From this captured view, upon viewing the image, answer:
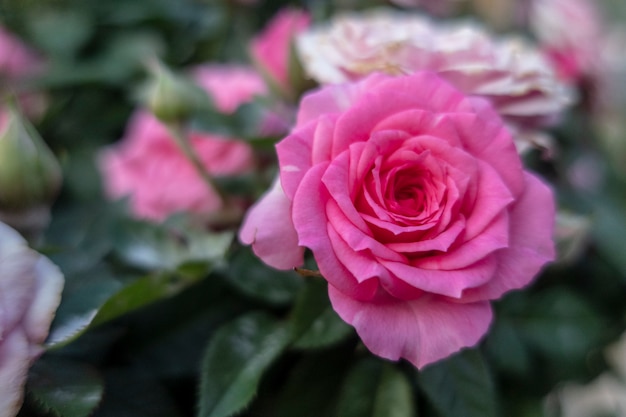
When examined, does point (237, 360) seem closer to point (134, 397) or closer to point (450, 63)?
point (134, 397)

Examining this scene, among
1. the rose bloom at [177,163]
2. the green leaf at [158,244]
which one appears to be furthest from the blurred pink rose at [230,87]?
the green leaf at [158,244]

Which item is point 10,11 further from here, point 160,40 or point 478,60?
point 478,60

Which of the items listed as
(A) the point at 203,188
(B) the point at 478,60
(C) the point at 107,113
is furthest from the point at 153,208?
(B) the point at 478,60

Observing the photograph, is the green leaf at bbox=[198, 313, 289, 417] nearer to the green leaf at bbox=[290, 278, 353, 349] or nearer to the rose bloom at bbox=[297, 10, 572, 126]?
the green leaf at bbox=[290, 278, 353, 349]

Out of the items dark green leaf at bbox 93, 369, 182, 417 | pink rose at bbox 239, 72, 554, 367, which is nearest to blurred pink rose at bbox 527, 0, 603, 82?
pink rose at bbox 239, 72, 554, 367

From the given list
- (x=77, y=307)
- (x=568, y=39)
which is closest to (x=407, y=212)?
(x=77, y=307)

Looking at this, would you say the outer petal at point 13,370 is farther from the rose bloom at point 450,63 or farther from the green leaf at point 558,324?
the green leaf at point 558,324
